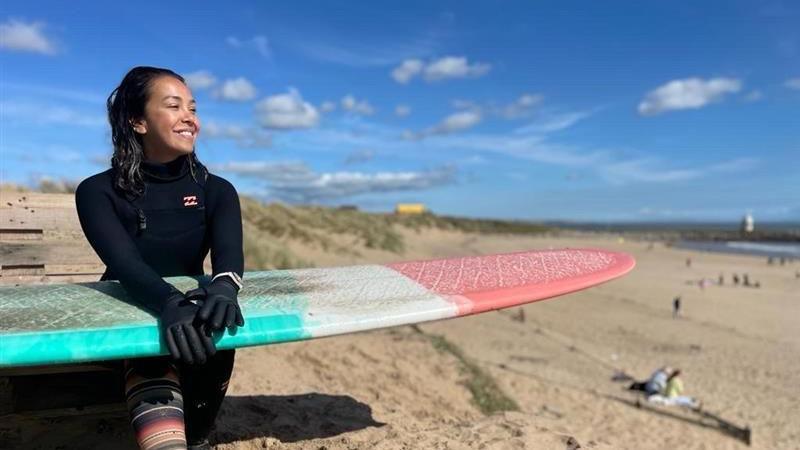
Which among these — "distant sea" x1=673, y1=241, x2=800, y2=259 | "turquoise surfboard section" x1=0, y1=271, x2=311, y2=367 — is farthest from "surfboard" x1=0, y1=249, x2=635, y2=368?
"distant sea" x1=673, y1=241, x2=800, y2=259

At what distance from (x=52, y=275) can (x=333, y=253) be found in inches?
587

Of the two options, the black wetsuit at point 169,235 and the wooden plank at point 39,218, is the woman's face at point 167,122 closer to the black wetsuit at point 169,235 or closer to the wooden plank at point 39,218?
the black wetsuit at point 169,235

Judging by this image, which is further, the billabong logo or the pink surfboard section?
the pink surfboard section

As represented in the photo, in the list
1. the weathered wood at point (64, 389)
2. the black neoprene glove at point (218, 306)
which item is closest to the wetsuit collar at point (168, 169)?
the black neoprene glove at point (218, 306)

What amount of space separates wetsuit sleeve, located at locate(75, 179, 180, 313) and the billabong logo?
0.29m

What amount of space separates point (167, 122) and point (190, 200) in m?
0.35

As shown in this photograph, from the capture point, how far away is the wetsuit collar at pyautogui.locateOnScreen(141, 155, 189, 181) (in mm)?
2449

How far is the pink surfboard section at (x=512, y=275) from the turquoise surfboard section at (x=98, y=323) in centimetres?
79

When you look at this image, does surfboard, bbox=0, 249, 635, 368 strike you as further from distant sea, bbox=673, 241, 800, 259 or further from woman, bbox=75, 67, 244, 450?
distant sea, bbox=673, 241, 800, 259

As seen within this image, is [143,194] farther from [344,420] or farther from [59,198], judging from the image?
[344,420]

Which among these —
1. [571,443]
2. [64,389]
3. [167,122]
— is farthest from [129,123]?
[571,443]

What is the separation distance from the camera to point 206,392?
2496 millimetres

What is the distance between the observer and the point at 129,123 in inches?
95.4

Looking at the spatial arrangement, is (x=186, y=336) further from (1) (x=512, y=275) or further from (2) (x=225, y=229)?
(1) (x=512, y=275)
